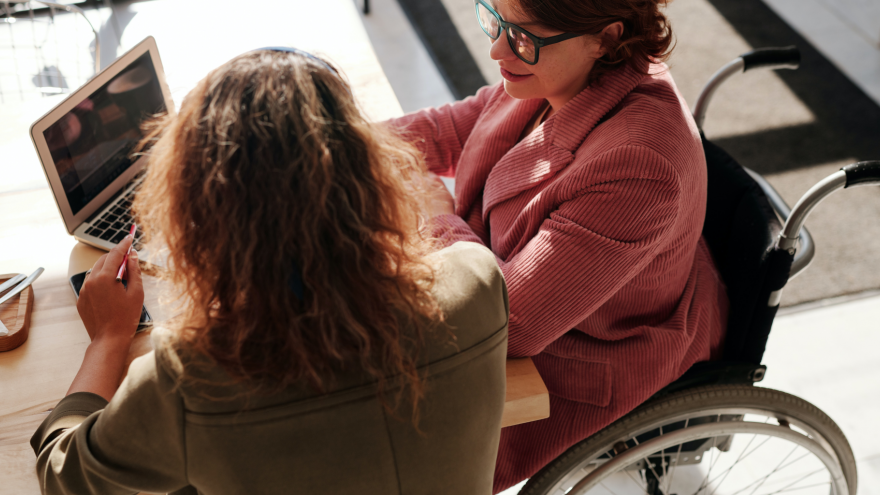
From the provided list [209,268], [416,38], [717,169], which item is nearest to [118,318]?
[209,268]

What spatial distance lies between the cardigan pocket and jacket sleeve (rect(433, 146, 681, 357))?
0.14 meters

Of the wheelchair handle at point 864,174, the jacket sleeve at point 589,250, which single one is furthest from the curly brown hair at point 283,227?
the wheelchair handle at point 864,174

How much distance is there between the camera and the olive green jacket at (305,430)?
0.68 m

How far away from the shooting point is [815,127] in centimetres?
274

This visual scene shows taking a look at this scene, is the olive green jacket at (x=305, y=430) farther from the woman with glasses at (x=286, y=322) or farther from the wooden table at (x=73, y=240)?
the wooden table at (x=73, y=240)

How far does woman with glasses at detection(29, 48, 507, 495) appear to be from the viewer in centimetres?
65

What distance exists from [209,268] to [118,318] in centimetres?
43

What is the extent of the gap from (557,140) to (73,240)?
2.99 ft

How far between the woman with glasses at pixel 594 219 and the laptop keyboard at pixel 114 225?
0.58 metres

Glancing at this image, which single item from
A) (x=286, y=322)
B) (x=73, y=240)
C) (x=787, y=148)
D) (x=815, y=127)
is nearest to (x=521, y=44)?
(x=286, y=322)

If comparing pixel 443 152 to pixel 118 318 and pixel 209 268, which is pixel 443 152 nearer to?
pixel 118 318

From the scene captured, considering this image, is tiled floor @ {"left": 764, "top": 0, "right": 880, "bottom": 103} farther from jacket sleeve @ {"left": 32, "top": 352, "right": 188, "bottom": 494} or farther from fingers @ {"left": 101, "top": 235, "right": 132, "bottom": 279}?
jacket sleeve @ {"left": 32, "top": 352, "right": 188, "bottom": 494}

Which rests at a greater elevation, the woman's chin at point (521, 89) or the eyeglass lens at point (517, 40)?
the eyeglass lens at point (517, 40)

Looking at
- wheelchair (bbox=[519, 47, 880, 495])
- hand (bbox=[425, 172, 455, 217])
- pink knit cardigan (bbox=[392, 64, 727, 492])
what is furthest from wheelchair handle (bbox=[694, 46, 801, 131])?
hand (bbox=[425, 172, 455, 217])
